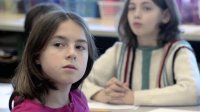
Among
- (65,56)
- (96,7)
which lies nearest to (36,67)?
(65,56)

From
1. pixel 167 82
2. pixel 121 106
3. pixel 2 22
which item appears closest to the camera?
pixel 121 106

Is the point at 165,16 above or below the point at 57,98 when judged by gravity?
above

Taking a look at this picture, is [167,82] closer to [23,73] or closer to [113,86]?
[113,86]

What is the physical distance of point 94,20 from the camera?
10.4ft

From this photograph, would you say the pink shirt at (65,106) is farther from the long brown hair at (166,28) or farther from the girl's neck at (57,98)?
the long brown hair at (166,28)

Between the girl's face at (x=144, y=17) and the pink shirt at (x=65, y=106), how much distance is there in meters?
0.64

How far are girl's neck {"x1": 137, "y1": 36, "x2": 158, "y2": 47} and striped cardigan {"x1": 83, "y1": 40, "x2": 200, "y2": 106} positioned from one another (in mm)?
25

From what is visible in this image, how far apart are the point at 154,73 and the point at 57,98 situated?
0.76 m

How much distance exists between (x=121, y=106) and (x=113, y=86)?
0.31 feet

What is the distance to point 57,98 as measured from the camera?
3.93ft

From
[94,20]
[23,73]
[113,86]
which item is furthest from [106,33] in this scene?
[23,73]

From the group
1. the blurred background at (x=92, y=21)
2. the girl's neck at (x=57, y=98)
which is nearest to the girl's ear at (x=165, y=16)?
the blurred background at (x=92, y=21)

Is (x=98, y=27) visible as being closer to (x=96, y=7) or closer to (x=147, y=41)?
(x=96, y=7)

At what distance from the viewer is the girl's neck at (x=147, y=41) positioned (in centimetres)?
192
